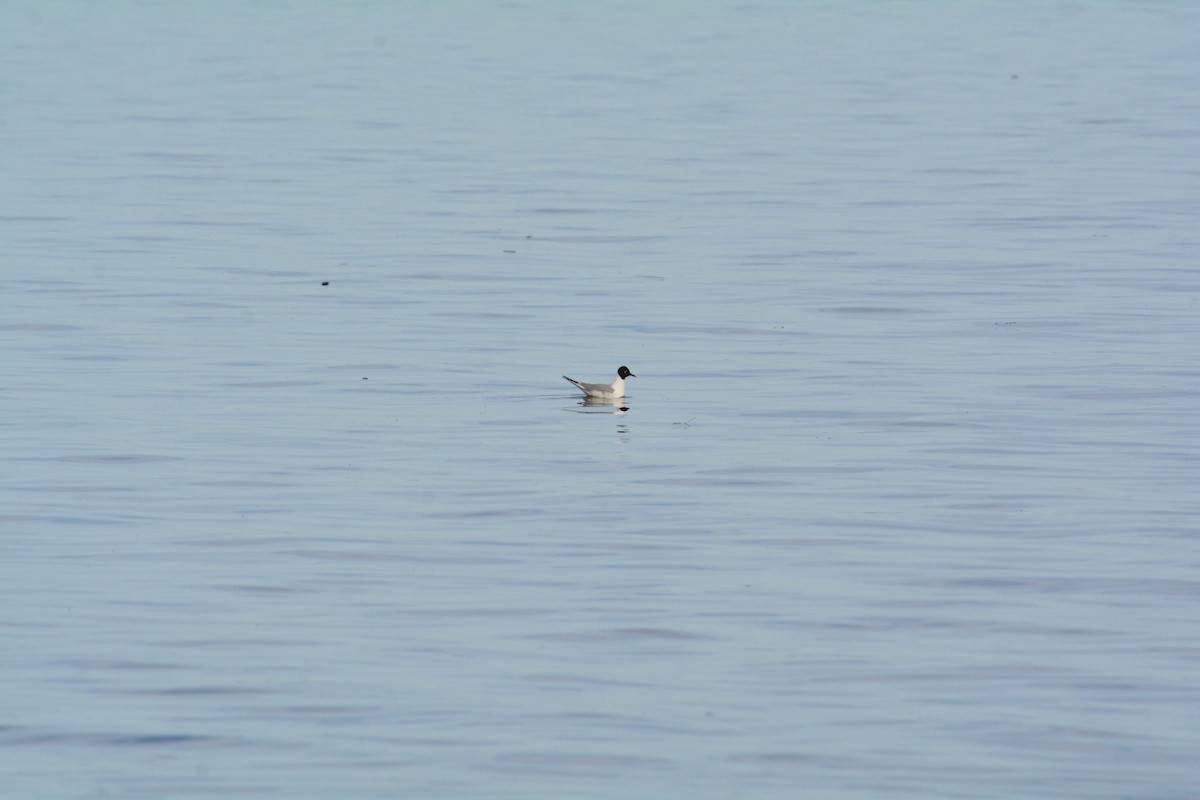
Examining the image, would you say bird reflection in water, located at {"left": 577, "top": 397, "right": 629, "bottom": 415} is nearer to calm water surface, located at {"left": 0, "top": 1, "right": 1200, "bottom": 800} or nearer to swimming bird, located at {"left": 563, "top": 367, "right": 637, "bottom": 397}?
swimming bird, located at {"left": 563, "top": 367, "right": 637, "bottom": 397}

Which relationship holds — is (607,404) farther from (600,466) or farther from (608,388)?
(600,466)

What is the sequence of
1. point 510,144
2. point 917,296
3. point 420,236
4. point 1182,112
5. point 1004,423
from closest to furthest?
point 1004,423, point 917,296, point 420,236, point 510,144, point 1182,112

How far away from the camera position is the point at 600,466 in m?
16.7

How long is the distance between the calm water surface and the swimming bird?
20 centimetres

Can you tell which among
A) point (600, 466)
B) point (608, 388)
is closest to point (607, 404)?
point (608, 388)

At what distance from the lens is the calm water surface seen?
10398 mm

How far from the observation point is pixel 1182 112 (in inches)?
1742

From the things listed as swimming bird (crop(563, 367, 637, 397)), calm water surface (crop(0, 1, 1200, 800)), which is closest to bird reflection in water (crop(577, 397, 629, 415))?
swimming bird (crop(563, 367, 637, 397))

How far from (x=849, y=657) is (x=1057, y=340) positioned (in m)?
10.6

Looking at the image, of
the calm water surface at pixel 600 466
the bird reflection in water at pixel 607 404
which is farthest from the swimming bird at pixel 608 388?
the calm water surface at pixel 600 466

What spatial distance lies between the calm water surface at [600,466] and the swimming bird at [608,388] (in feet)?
0.65

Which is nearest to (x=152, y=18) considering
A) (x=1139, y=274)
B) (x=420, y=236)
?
(x=420, y=236)

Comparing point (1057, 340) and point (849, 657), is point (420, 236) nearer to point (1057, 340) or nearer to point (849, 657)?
point (1057, 340)

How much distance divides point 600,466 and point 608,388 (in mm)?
2550
